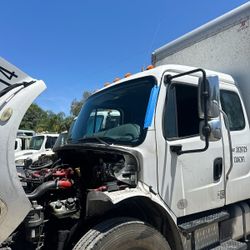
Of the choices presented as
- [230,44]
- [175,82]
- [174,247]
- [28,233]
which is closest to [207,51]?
[230,44]

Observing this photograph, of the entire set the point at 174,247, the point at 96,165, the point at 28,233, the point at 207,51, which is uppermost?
the point at 207,51

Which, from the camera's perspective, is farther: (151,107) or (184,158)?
(184,158)

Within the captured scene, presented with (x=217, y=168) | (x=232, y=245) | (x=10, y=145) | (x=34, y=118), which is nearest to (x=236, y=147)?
(x=217, y=168)

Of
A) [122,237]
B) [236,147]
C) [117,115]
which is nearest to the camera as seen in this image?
[122,237]

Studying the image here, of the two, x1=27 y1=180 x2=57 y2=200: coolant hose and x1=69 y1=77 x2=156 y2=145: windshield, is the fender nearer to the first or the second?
x1=27 y1=180 x2=57 y2=200: coolant hose

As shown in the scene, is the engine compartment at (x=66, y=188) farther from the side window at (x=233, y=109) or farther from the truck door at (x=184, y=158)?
the side window at (x=233, y=109)

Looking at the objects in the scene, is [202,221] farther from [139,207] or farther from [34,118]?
[34,118]

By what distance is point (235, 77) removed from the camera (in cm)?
473

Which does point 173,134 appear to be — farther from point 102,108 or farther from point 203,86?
point 102,108

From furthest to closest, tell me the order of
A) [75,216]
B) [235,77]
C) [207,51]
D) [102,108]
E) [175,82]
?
[207,51] < [235,77] < [102,108] < [175,82] < [75,216]

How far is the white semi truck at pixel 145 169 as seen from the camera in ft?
9.70

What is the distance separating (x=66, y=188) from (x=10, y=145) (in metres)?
0.91

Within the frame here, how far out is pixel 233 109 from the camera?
14.7ft

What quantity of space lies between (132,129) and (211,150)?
3.30 ft
